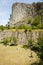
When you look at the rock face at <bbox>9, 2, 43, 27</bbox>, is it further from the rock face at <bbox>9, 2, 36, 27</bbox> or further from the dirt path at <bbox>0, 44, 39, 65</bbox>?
the dirt path at <bbox>0, 44, 39, 65</bbox>

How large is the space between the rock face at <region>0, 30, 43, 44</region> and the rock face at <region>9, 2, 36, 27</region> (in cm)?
1984

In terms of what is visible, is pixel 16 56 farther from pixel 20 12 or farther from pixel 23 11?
pixel 20 12

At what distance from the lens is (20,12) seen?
187ft

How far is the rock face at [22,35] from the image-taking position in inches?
1289

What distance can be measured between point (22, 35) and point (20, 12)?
23.7 metres

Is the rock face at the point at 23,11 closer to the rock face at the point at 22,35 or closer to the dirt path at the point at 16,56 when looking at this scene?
the rock face at the point at 22,35

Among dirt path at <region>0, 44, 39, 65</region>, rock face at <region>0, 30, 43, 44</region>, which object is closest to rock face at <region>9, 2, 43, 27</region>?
rock face at <region>0, 30, 43, 44</region>

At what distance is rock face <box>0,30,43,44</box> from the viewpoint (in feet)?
107

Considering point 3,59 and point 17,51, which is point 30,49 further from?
point 3,59

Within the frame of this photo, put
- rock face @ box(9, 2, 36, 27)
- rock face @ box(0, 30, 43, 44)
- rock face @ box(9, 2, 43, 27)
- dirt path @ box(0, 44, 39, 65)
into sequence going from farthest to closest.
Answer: rock face @ box(9, 2, 36, 27) → rock face @ box(9, 2, 43, 27) → rock face @ box(0, 30, 43, 44) → dirt path @ box(0, 44, 39, 65)

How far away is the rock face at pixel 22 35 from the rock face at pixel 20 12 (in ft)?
65.1

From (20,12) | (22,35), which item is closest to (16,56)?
(22,35)

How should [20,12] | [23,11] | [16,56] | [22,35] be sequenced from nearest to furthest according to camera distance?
[16,56]
[22,35]
[23,11]
[20,12]

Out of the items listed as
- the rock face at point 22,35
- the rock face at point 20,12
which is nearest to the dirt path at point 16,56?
the rock face at point 22,35
